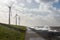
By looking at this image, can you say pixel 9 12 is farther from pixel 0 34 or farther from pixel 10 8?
pixel 0 34

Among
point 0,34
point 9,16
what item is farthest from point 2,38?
point 9,16

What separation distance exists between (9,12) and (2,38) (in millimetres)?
29024

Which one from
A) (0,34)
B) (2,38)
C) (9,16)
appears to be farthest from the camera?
(9,16)

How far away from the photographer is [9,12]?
135ft

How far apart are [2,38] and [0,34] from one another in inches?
36.9

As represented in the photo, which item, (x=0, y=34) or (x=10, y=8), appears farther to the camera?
(x=10, y=8)

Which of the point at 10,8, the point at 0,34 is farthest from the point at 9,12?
the point at 0,34

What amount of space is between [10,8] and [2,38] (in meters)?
29.4

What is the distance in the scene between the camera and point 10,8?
4144 cm

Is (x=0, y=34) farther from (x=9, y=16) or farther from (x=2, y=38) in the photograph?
(x=9, y=16)

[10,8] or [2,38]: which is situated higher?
[10,8]

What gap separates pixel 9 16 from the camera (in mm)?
40531

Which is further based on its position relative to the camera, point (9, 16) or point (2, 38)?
point (9, 16)

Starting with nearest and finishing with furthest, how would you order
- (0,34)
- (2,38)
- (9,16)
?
(2,38) < (0,34) < (9,16)
